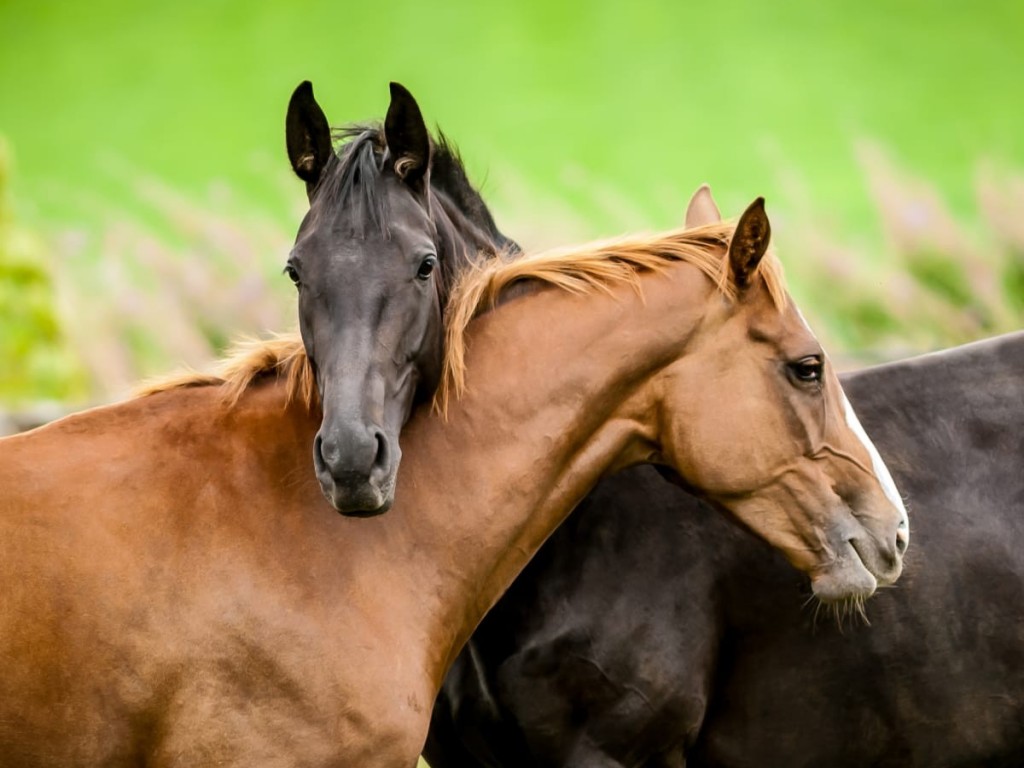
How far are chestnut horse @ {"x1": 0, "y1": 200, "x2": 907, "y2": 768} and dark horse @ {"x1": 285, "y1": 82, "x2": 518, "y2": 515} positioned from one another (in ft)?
0.60

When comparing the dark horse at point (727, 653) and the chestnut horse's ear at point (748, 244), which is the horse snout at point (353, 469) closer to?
the dark horse at point (727, 653)

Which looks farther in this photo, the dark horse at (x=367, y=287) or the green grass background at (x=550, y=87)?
the green grass background at (x=550, y=87)

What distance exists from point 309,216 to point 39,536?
939mm

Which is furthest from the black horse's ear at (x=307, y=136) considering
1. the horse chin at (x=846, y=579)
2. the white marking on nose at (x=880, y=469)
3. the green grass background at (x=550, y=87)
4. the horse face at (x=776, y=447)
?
the green grass background at (x=550, y=87)

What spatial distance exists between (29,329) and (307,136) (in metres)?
6.18

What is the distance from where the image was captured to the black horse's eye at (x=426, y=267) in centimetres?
338

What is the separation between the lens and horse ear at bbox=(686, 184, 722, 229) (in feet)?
13.4

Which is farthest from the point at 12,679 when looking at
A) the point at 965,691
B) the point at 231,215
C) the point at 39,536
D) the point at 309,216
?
the point at 231,215

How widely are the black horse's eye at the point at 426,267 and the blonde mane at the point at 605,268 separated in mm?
173

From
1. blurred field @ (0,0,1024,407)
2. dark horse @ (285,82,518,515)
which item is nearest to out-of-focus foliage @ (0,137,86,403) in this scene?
blurred field @ (0,0,1024,407)

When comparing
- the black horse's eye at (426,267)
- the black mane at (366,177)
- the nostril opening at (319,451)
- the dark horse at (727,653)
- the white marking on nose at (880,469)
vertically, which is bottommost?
the dark horse at (727,653)

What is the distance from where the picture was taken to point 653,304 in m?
3.59

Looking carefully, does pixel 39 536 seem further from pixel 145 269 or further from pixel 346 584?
pixel 145 269

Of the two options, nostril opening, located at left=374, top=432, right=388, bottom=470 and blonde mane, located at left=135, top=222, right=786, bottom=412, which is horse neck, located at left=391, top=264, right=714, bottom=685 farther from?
nostril opening, located at left=374, top=432, right=388, bottom=470
